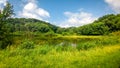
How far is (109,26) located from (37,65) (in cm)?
10225

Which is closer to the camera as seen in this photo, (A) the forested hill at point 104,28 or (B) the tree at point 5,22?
(B) the tree at point 5,22

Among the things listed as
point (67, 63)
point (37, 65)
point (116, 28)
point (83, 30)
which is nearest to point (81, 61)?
point (67, 63)

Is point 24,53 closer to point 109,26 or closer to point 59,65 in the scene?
point 59,65

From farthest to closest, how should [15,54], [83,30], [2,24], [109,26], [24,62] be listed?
[83,30]
[109,26]
[2,24]
[15,54]
[24,62]

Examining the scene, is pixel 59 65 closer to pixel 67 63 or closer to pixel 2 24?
pixel 67 63

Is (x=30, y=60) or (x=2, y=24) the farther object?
(x=2, y=24)

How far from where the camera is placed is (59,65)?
29.3 feet

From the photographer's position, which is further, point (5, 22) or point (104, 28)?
point (104, 28)

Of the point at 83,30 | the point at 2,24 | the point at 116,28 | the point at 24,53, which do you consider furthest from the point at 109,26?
the point at 24,53

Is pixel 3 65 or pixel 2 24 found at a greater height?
pixel 2 24

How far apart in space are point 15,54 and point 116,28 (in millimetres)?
93290

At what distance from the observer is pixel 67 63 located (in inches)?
373

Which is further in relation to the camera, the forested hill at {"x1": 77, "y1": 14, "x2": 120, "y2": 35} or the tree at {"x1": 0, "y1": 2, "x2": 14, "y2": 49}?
the forested hill at {"x1": 77, "y1": 14, "x2": 120, "y2": 35}

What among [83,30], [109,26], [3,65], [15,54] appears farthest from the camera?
[83,30]
